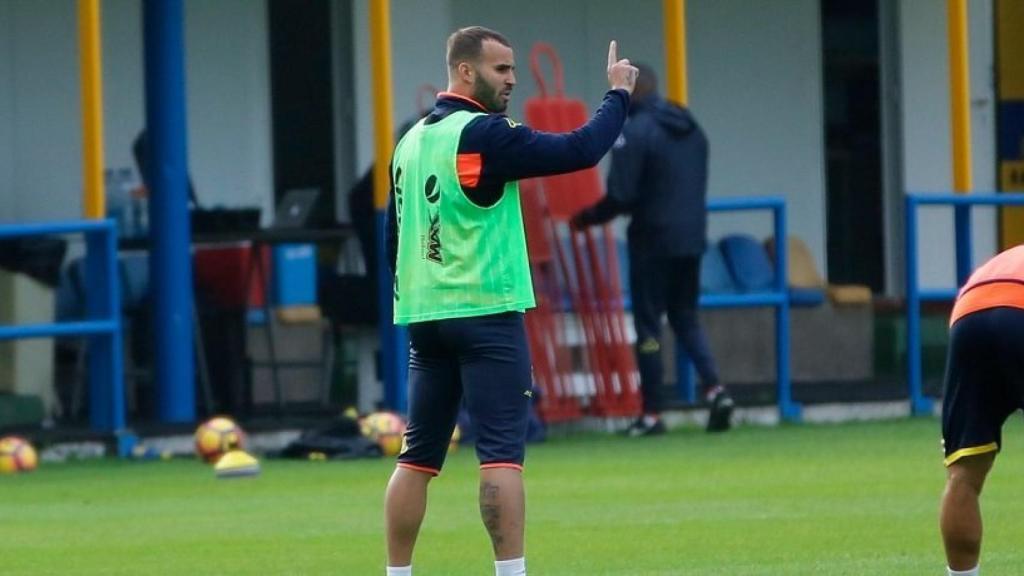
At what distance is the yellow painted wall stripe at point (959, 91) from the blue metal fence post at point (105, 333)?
585cm

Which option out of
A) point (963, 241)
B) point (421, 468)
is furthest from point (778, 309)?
point (421, 468)

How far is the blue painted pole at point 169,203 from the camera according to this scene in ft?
50.3

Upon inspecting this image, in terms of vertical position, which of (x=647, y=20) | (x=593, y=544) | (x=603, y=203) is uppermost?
(x=647, y=20)

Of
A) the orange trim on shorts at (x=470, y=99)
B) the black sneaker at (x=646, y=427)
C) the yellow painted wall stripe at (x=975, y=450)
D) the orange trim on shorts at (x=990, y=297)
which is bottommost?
the black sneaker at (x=646, y=427)

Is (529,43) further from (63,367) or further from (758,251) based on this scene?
(63,367)

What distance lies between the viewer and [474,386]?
790 cm

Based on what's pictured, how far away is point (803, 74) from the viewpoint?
67.4 ft

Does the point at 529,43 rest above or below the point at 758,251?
above

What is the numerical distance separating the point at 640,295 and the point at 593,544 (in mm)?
5743

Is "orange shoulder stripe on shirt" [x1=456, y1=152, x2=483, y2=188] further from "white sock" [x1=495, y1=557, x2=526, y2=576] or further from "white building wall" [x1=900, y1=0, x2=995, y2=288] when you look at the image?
"white building wall" [x1=900, y1=0, x2=995, y2=288]

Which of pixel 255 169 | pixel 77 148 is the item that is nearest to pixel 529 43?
pixel 255 169

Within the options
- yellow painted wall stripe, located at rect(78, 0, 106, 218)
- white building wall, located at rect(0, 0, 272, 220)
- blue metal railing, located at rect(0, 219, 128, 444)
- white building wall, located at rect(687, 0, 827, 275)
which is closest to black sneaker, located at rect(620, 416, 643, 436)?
blue metal railing, located at rect(0, 219, 128, 444)

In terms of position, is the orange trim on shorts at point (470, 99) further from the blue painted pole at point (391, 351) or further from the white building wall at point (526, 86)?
the white building wall at point (526, 86)

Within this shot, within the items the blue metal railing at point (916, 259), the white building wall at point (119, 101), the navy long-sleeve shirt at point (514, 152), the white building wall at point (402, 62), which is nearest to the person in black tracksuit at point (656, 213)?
the blue metal railing at point (916, 259)
